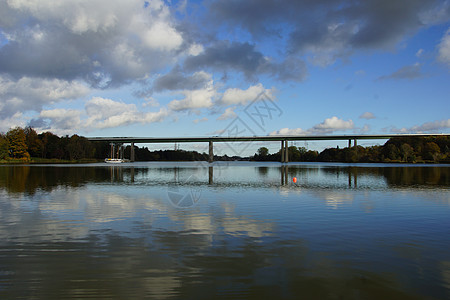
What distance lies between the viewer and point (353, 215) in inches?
647

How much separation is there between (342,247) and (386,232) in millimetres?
3461

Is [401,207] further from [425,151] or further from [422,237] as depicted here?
[425,151]

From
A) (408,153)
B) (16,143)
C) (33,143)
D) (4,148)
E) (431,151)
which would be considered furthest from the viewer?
(431,151)

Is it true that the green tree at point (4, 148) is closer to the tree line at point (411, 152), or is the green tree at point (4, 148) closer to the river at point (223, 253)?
the river at point (223, 253)

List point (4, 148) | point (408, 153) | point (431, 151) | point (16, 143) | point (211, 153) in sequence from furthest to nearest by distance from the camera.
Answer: point (211, 153) → point (431, 151) → point (408, 153) → point (16, 143) → point (4, 148)

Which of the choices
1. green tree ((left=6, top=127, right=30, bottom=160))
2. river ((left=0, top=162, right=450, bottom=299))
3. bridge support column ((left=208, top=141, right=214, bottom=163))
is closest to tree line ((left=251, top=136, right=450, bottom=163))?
bridge support column ((left=208, top=141, right=214, bottom=163))

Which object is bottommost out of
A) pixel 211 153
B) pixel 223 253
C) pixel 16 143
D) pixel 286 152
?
pixel 223 253

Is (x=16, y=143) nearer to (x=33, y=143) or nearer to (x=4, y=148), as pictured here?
(x=4, y=148)

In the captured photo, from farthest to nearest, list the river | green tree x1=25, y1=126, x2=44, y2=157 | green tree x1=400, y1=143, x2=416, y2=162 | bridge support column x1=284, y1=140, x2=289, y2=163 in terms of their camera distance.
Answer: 1. bridge support column x1=284, y1=140, x2=289, y2=163
2. green tree x1=400, y1=143, x2=416, y2=162
3. green tree x1=25, y1=126, x2=44, y2=157
4. the river

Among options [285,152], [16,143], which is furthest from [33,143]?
[285,152]

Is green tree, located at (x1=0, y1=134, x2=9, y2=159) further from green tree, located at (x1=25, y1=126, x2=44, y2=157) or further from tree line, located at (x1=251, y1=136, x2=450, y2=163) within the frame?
tree line, located at (x1=251, y1=136, x2=450, y2=163)

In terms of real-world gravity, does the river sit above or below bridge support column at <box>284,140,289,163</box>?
below

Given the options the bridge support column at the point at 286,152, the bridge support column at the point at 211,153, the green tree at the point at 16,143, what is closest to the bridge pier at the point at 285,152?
the bridge support column at the point at 286,152

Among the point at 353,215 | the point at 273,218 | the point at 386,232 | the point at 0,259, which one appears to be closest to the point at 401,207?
the point at 353,215
